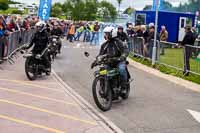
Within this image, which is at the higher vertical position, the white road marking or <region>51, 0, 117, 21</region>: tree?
<region>51, 0, 117, 21</region>: tree

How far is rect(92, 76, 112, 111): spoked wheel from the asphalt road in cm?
17

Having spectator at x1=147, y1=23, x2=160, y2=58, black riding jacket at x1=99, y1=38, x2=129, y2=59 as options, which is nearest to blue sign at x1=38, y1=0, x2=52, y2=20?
spectator at x1=147, y1=23, x2=160, y2=58

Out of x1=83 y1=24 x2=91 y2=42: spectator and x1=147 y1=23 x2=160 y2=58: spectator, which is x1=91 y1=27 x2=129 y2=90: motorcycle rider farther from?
x1=83 y1=24 x2=91 y2=42: spectator

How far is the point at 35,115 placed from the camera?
9.56m

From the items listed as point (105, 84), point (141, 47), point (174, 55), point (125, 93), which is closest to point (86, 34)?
point (141, 47)

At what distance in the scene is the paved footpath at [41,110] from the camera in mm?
8547

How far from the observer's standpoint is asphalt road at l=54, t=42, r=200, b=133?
900 cm

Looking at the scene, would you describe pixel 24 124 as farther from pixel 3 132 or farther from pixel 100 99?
pixel 100 99

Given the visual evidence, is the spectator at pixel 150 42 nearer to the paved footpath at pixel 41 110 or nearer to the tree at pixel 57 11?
the paved footpath at pixel 41 110

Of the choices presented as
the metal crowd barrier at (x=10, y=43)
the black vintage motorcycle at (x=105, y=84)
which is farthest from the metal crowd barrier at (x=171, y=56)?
the black vintage motorcycle at (x=105, y=84)

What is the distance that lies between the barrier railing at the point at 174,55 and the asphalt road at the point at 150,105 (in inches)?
46.5

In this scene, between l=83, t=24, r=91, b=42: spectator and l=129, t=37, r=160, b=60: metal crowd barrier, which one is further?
l=83, t=24, r=91, b=42: spectator

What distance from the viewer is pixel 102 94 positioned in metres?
10.4

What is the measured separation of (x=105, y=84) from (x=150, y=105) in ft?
4.60
